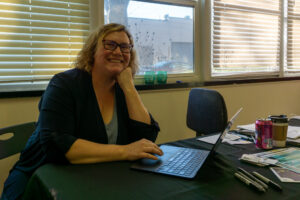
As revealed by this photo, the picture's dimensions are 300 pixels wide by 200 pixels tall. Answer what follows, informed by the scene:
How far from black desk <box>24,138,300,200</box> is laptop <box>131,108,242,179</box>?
1.0 inches

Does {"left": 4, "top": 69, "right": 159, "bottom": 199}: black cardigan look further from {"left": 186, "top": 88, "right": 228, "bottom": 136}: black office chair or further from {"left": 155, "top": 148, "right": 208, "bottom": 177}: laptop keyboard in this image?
{"left": 186, "top": 88, "right": 228, "bottom": 136}: black office chair

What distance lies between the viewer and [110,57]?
1407 millimetres

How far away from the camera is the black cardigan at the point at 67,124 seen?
3.41 feet

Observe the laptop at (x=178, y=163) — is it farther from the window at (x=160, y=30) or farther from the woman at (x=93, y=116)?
the window at (x=160, y=30)

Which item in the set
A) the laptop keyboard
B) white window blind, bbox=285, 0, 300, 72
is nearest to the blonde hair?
the laptop keyboard

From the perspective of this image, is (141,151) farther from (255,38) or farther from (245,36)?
(255,38)

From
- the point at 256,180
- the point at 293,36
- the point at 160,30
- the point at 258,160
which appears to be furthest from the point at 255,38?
the point at 256,180

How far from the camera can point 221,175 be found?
0.92m

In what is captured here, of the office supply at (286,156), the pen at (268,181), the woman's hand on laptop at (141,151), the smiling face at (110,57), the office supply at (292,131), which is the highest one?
the smiling face at (110,57)

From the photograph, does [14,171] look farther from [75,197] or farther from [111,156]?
[75,197]

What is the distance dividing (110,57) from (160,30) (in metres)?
1.39

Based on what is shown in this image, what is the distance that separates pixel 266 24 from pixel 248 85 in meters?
0.89

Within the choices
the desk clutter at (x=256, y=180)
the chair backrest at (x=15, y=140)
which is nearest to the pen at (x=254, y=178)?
the desk clutter at (x=256, y=180)

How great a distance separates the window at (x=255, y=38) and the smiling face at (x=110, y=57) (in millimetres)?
1860
